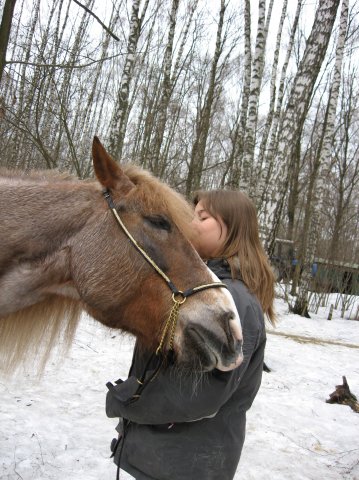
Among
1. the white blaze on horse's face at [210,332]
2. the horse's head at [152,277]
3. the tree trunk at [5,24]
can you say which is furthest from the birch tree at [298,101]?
the white blaze on horse's face at [210,332]

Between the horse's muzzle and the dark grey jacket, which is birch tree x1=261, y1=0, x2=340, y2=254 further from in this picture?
the horse's muzzle

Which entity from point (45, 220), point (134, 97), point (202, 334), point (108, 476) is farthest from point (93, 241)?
point (134, 97)

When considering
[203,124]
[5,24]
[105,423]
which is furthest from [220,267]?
[203,124]

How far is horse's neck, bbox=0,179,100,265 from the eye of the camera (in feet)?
5.76

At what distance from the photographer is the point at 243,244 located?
1.85 meters

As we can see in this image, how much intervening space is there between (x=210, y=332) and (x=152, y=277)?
1.13 ft

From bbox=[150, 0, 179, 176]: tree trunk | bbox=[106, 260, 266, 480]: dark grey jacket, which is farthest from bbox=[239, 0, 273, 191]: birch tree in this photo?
bbox=[106, 260, 266, 480]: dark grey jacket

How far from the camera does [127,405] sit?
1.60 meters

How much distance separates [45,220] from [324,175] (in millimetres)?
12550

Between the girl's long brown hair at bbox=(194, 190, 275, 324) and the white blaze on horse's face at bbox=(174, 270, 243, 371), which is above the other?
the girl's long brown hair at bbox=(194, 190, 275, 324)

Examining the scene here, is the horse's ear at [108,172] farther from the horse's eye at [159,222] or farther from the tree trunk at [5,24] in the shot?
the tree trunk at [5,24]

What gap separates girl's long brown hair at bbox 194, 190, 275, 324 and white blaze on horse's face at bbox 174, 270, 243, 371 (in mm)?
284

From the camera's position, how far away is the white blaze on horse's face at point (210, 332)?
4.71 ft

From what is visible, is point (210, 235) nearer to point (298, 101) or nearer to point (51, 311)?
point (51, 311)
